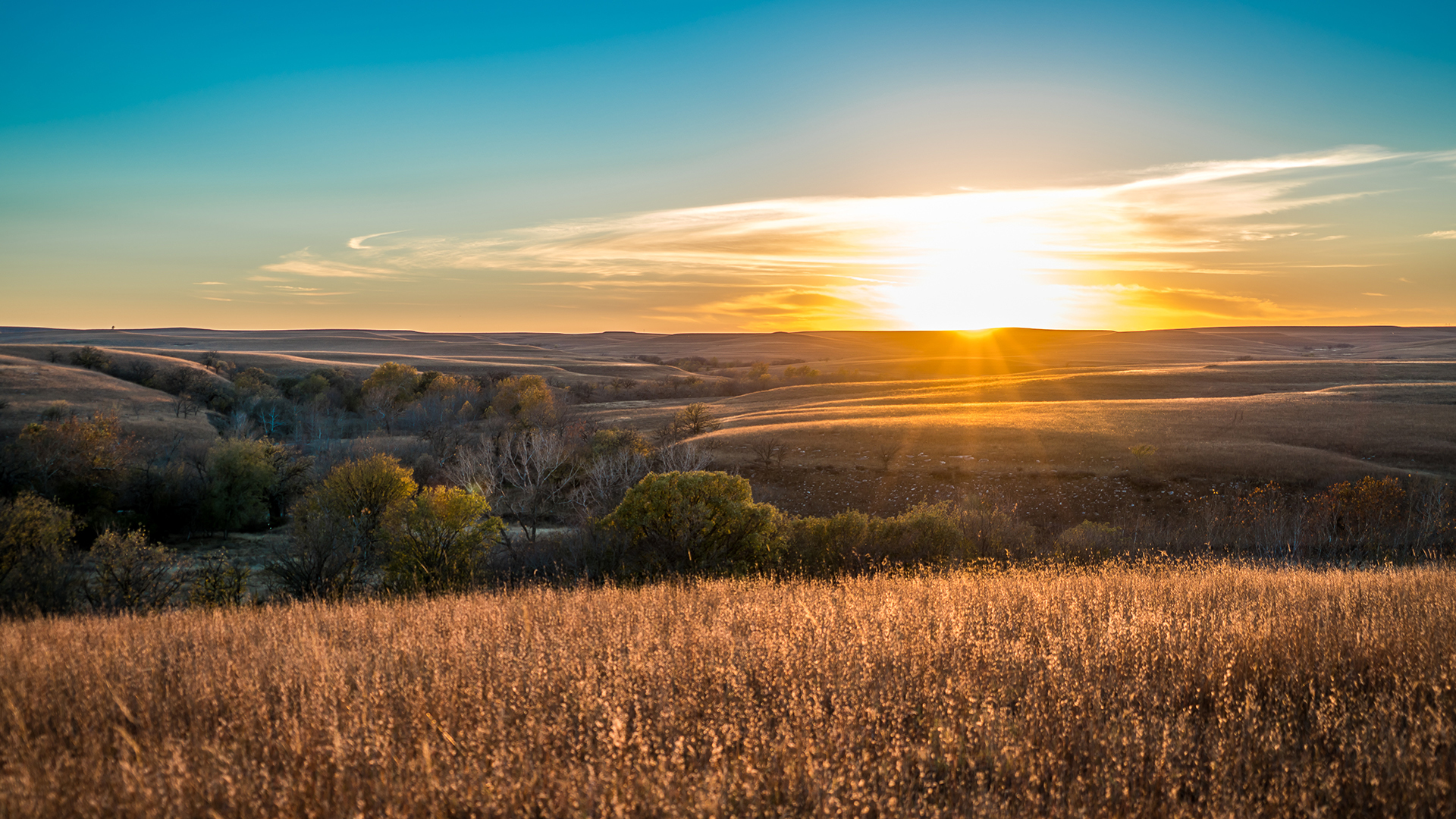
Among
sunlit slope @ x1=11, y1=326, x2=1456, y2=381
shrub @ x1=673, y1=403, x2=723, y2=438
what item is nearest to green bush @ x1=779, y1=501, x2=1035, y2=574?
shrub @ x1=673, y1=403, x2=723, y2=438

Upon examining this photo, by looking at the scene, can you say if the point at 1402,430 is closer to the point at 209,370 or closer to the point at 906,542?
the point at 906,542

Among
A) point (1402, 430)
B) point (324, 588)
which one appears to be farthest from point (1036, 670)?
point (1402, 430)

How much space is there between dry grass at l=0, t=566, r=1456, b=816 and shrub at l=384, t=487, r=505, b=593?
9.54 m

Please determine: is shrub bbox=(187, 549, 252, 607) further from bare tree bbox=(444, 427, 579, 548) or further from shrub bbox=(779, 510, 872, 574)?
bare tree bbox=(444, 427, 579, 548)

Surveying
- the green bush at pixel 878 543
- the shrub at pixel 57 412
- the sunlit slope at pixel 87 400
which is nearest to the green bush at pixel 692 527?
the green bush at pixel 878 543

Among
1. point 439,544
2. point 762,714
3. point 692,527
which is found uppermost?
point 762,714

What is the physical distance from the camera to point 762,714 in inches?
177

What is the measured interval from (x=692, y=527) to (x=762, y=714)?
1260 centimetres

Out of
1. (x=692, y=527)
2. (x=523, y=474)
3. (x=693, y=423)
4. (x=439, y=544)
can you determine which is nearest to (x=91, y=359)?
(x=523, y=474)

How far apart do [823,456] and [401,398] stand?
51938 millimetres

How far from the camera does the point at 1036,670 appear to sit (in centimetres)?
517

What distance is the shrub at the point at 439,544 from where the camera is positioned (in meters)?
16.7

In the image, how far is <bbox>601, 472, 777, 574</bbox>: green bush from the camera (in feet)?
55.4

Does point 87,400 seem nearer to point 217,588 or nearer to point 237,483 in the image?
point 237,483
